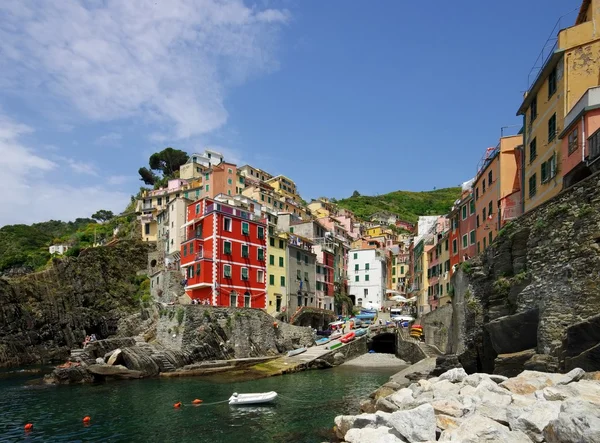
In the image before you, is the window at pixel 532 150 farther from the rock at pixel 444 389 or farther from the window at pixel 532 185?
the rock at pixel 444 389

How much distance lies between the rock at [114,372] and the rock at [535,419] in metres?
38.5

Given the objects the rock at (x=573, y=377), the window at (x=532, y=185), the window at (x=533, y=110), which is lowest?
the rock at (x=573, y=377)

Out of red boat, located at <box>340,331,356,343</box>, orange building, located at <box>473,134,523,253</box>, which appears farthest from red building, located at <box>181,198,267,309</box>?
orange building, located at <box>473,134,523,253</box>

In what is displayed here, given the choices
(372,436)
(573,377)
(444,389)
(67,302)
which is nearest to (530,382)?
(573,377)

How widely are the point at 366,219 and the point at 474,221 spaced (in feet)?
403

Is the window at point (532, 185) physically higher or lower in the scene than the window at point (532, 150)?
lower

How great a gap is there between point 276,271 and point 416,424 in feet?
180

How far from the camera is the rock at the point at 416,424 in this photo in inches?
527

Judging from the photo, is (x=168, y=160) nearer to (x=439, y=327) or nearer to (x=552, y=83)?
(x=439, y=327)

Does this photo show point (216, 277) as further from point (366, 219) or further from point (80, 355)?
point (366, 219)

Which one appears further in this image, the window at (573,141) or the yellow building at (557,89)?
the yellow building at (557,89)

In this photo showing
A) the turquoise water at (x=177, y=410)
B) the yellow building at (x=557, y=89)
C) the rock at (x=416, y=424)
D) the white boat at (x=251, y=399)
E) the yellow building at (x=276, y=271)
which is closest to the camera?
the rock at (x=416, y=424)

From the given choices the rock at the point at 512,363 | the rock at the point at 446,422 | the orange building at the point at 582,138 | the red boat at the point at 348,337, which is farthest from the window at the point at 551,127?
the red boat at the point at 348,337

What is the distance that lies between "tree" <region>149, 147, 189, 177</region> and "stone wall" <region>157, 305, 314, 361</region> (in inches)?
3332
